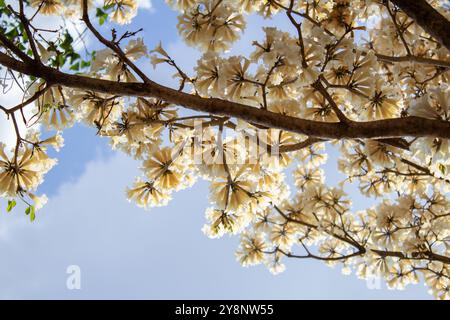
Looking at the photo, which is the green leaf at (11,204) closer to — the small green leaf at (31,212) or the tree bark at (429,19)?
the small green leaf at (31,212)

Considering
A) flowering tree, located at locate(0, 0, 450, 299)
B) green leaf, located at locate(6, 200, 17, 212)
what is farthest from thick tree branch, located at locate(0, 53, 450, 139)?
green leaf, located at locate(6, 200, 17, 212)

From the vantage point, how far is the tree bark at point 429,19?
2490 millimetres

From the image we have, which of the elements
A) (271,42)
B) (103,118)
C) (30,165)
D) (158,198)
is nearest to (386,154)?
(271,42)

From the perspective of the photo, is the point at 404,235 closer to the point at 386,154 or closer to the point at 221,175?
the point at 386,154

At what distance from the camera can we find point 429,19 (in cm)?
256

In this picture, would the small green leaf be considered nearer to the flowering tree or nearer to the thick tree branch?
the flowering tree

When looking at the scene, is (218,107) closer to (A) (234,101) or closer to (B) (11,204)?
(A) (234,101)

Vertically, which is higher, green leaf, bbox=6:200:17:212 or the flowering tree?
the flowering tree

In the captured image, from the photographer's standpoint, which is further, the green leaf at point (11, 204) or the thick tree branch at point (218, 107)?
the green leaf at point (11, 204)

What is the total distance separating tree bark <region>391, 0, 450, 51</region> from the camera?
2.49m

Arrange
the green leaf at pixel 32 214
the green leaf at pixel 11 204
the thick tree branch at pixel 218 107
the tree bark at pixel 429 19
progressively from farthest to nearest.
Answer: the green leaf at pixel 32 214 < the green leaf at pixel 11 204 < the tree bark at pixel 429 19 < the thick tree branch at pixel 218 107

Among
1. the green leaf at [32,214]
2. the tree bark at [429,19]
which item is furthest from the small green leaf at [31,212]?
the tree bark at [429,19]

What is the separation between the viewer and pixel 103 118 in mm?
3217

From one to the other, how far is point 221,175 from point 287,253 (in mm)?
2871
